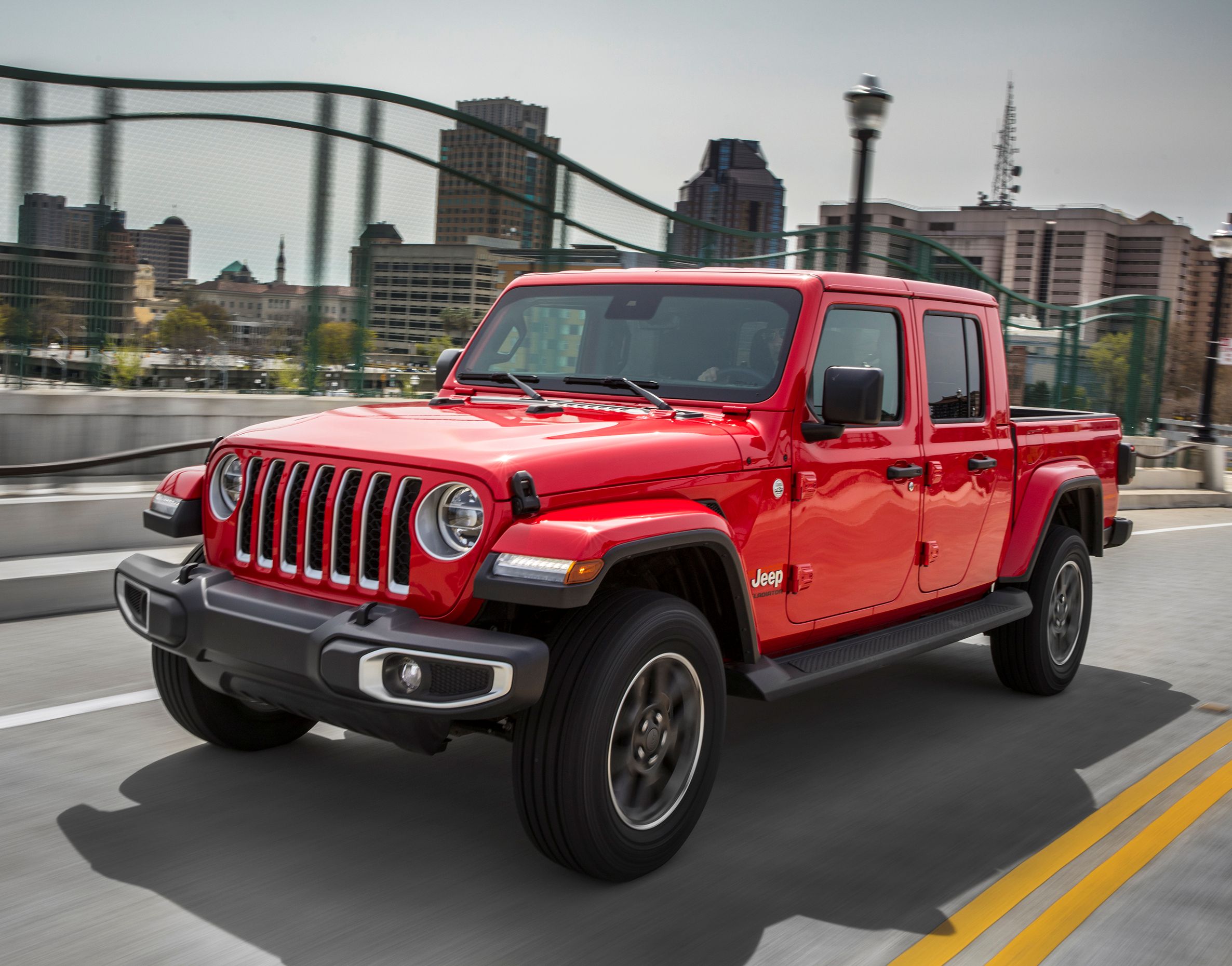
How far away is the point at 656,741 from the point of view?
375 centimetres

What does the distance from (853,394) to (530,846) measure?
185 centimetres

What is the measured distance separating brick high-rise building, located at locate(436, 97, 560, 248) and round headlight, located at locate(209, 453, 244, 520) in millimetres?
6174

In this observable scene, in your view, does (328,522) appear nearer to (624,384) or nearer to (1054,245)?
(624,384)

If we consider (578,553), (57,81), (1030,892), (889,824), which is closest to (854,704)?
(889,824)

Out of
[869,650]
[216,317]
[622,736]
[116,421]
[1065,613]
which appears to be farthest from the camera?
[216,317]

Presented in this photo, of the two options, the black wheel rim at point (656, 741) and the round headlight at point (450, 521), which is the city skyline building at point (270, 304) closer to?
the round headlight at point (450, 521)

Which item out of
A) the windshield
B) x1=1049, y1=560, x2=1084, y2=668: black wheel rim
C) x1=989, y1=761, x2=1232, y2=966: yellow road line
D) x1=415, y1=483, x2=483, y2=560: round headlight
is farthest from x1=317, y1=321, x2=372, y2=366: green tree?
x1=989, y1=761, x2=1232, y2=966: yellow road line

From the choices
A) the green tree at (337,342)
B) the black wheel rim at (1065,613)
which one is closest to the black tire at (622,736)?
the black wheel rim at (1065,613)

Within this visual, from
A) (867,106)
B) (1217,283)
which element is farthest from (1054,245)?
(867,106)

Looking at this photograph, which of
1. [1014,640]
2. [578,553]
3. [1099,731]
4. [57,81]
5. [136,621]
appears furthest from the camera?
[57,81]

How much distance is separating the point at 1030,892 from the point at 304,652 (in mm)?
2259

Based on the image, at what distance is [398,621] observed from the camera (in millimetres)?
3346

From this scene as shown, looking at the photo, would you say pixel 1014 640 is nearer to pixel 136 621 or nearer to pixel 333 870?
pixel 333 870

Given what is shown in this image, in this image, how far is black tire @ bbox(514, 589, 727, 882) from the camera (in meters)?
3.41
